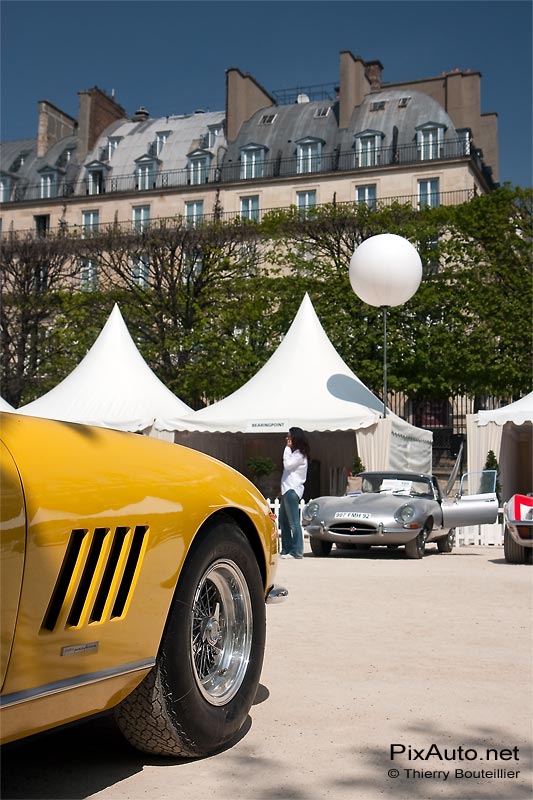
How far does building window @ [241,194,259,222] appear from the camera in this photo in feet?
158

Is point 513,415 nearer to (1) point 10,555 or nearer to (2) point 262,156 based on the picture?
(1) point 10,555

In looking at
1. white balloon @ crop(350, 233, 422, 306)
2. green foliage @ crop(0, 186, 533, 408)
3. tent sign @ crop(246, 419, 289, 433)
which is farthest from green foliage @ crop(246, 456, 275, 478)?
white balloon @ crop(350, 233, 422, 306)

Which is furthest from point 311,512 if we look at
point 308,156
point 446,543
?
point 308,156

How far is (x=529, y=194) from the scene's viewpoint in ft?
106

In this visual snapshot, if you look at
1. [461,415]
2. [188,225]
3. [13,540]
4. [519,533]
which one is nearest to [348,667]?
[13,540]

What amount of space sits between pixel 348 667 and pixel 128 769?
2.11m

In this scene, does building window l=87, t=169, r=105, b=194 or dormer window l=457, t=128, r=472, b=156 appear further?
building window l=87, t=169, r=105, b=194

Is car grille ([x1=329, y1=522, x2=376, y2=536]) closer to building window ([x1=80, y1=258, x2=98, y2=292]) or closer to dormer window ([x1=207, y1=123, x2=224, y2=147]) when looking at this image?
building window ([x1=80, y1=258, x2=98, y2=292])

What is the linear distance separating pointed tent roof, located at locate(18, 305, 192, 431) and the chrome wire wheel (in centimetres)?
1579

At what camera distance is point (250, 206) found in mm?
48438

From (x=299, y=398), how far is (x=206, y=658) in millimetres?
14804

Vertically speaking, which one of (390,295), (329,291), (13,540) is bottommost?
(13,540)

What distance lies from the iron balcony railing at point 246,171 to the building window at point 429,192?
99cm

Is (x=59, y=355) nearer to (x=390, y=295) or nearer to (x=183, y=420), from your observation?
(x=183, y=420)
